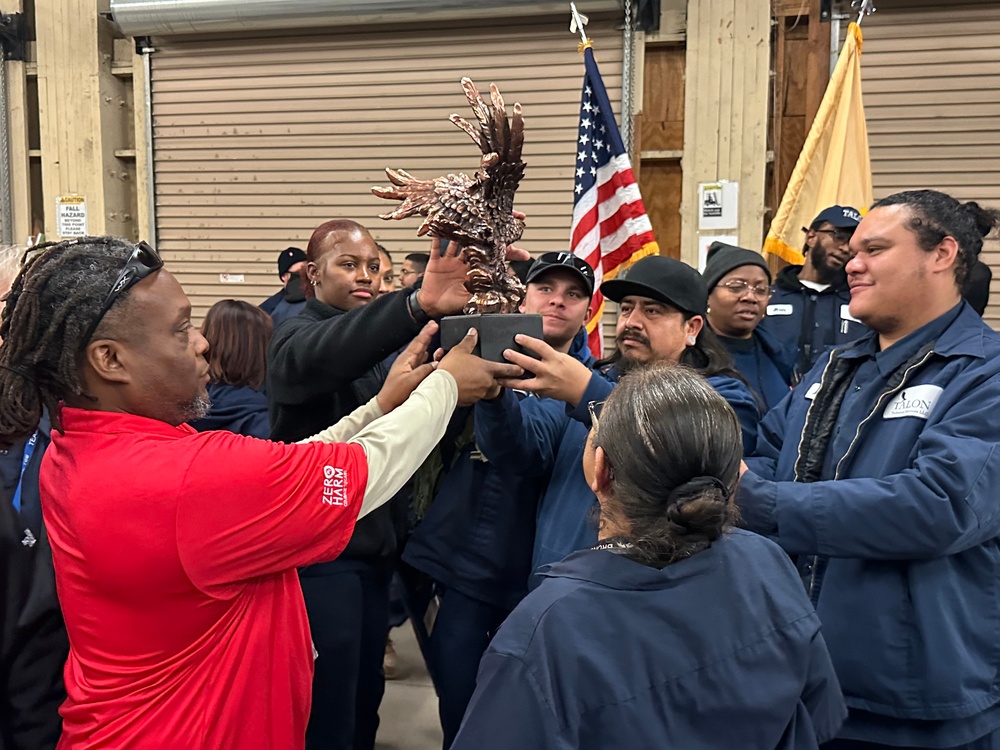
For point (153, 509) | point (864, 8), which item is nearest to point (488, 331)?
point (153, 509)

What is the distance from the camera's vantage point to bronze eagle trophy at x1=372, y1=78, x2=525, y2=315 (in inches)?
69.7

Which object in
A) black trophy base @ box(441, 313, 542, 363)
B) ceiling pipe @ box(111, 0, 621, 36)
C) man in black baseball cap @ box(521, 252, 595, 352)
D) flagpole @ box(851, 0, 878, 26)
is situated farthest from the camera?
ceiling pipe @ box(111, 0, 621, 36)

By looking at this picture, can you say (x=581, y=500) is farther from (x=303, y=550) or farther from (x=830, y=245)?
(x=830, y=245)

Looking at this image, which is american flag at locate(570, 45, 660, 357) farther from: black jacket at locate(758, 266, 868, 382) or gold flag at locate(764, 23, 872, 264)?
gold flag at locate(764, 23, 872, 264)

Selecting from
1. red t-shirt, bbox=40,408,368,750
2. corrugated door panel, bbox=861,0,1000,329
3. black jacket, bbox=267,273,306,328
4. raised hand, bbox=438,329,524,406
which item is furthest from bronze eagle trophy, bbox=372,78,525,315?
corrugated door panel, bbox=861,0,1000,329

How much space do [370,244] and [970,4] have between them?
14.3ft

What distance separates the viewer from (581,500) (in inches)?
78.8

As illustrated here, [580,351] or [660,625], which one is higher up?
[580,351]

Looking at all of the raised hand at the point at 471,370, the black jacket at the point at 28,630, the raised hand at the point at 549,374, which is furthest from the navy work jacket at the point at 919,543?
the black jacket at the point at 28,630

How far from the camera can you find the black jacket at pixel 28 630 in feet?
5.20

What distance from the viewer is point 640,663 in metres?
1.03

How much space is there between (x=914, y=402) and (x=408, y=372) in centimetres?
108

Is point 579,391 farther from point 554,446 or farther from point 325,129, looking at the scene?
point 325,129

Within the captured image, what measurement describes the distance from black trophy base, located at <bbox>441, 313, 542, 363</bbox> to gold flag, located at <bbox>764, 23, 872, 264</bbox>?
10.7ft
